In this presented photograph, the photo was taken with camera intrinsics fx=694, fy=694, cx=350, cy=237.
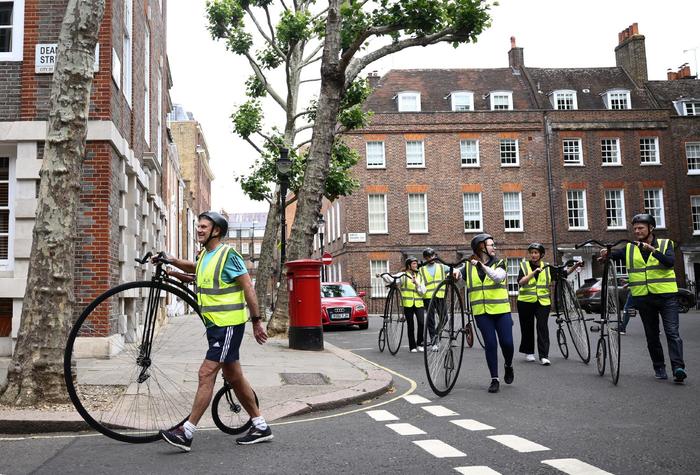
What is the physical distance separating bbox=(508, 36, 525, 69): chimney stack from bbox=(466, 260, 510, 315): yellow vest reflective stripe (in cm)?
3812

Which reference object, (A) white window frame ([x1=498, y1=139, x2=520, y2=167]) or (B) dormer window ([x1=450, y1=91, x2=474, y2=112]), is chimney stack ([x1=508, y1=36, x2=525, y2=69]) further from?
(A) white window frame ([x1=498, y1=139, x2=520, y2=167])

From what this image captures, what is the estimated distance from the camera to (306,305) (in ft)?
42.5

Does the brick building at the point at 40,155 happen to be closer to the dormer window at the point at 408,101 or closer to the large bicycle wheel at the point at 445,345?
the large bicycle wheel at the point at 445,345

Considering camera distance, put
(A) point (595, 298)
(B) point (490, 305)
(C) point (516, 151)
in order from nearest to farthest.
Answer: (B) point (490, 305) → (A) point (595, 298) → (C) point (516, 151)

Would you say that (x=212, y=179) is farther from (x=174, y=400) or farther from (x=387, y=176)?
(x=174, y=400)

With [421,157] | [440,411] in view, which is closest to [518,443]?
[440,411]

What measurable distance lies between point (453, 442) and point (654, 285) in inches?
177

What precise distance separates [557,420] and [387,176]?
32.2 metres

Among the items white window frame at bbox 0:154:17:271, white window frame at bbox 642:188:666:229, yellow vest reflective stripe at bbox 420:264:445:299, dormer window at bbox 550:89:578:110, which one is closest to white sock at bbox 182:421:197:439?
white window frame at bbox 0:154:17:271

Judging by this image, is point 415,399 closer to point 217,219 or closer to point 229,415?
point 229,415

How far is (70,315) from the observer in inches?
270

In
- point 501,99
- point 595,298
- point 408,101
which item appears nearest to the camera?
point 595,298

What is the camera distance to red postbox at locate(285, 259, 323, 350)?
12844 mm

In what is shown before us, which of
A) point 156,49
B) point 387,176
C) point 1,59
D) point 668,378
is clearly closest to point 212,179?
point 387,176
